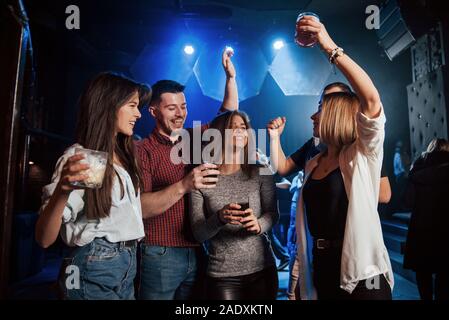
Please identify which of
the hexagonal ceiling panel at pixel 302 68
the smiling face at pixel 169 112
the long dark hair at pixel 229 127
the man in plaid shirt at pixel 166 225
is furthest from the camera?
the hexagonal ceiling panel at pixel 302 68

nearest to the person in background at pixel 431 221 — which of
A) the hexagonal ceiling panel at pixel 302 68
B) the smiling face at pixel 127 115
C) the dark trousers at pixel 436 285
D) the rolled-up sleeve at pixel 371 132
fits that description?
the dark trousers at pixel 436 285

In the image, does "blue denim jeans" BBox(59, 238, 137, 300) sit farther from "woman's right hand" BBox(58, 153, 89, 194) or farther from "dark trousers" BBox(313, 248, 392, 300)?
"dark trousers" BBox(313, 248, 392, 300)

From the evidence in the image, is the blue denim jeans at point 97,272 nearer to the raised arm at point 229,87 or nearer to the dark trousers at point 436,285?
the raised arm at point 229,87

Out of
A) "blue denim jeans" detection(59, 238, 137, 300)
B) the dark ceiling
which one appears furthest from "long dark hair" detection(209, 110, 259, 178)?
the dark ceiling

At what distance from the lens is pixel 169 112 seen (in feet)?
5.44

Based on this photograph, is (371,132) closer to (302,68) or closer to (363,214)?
(363,214)

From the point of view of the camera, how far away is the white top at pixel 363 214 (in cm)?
108

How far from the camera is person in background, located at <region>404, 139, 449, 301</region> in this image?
2.32 meters

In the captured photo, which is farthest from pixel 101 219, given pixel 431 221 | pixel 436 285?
pixel 436 285

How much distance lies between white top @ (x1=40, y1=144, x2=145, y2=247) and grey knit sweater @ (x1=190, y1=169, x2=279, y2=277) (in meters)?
0.32

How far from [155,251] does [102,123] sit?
2.09 ft
